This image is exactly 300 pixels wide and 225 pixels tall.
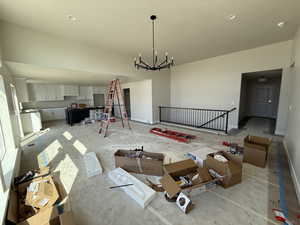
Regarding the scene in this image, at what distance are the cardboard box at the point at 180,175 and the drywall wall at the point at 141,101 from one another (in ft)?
14.2

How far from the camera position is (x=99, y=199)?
1.72 m

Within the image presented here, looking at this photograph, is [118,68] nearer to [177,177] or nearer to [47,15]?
[47,15]

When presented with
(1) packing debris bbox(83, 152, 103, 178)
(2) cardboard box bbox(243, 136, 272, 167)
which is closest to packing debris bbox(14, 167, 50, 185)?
(1) packing debris bbox(83, 152, 103, 178)

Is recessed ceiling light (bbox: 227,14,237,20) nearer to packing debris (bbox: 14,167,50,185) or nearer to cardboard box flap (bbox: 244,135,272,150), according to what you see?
cardboard box flap (bbox: 244,135,272,150)

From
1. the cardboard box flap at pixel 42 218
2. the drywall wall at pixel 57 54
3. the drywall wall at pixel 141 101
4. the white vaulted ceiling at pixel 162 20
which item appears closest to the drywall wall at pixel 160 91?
the drywall wall at pixel 141 101

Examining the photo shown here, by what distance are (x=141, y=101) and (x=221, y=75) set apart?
390cm

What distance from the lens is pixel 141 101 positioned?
6730mm

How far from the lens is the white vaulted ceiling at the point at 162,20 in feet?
7.15

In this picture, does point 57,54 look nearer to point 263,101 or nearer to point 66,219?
point 66,219

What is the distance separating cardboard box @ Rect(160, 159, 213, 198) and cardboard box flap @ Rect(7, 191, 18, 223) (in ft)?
5.43

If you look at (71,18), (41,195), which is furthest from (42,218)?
(71,18)

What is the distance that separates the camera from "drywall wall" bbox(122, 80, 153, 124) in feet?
20.5

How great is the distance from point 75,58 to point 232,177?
4.69 metres

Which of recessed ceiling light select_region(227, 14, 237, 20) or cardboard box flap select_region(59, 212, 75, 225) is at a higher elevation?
recessed ceiling light select_region(227, 14, 237, 20)
